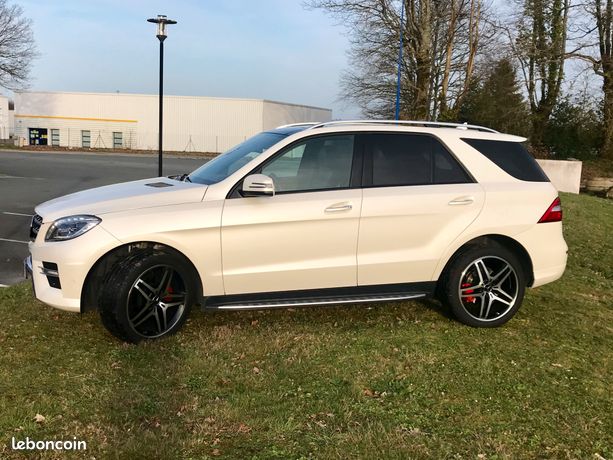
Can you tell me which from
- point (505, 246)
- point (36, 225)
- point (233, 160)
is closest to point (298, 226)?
point (233, 160)

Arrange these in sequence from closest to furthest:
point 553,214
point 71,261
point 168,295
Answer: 1. point 71,261
2. point 168,295
3. point 553,214

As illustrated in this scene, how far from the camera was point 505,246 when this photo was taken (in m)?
5.11

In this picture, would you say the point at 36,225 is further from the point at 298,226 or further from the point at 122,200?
the point at 298,226

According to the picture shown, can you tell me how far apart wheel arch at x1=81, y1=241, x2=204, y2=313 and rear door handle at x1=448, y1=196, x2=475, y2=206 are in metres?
2.25

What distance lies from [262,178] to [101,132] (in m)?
56.3

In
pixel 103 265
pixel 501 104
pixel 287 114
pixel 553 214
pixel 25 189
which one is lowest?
pixel 25 189

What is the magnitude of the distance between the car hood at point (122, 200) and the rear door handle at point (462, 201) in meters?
2.09

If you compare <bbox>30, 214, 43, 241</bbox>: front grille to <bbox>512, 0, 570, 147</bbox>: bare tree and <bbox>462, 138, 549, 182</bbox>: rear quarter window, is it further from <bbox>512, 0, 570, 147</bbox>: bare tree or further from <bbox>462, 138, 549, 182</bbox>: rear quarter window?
<bbox>512, 0, 570, 147</bbox>: bare tree

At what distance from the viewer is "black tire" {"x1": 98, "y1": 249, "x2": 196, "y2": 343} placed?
4.21 meters

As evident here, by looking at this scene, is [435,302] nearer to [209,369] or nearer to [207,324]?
[207,324]

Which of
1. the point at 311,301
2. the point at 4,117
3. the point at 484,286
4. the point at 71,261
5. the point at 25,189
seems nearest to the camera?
the point at 71,261

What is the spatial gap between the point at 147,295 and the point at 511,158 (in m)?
3.39

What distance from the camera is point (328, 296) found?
187 inches

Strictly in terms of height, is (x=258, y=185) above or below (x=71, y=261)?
above
